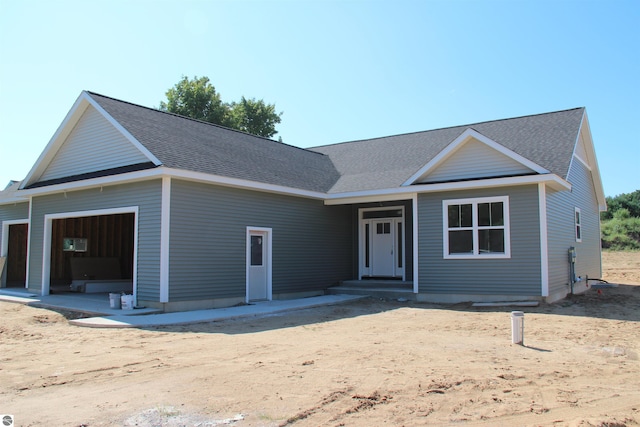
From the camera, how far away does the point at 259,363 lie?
695 centimetres

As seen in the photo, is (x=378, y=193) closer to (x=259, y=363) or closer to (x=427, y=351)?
(x=427, y=351)

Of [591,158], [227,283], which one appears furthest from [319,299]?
[591,158]

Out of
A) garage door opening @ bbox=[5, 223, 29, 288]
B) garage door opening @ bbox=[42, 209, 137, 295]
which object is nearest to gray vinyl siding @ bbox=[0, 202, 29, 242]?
garage door opening @ bbox=[5, 223, 29, 288]

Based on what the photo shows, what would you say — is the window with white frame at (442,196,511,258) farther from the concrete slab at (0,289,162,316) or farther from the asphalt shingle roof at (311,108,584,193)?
the concrete slab at (0,289,162,316)

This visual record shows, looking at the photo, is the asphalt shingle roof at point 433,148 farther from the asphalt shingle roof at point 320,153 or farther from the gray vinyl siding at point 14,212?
the gray vinyl siding at point 14,212

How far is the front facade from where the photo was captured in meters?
12.6

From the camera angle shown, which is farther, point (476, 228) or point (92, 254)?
point (92, 254)

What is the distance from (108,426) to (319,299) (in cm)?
1086

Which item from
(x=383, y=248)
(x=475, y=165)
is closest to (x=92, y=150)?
(x=383, y=248)

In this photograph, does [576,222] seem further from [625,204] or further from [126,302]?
[625,204]

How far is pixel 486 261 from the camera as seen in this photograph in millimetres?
13750

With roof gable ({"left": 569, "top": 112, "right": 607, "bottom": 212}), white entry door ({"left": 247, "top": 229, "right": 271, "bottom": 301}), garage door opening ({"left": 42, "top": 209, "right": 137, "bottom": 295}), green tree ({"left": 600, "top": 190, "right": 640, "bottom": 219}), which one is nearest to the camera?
white entry door ({"left": 247, "top": 229, "right": 271, "bottom": 301})

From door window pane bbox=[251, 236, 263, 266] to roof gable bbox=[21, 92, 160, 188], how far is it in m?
3.59

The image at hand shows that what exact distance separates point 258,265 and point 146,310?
3.64m
